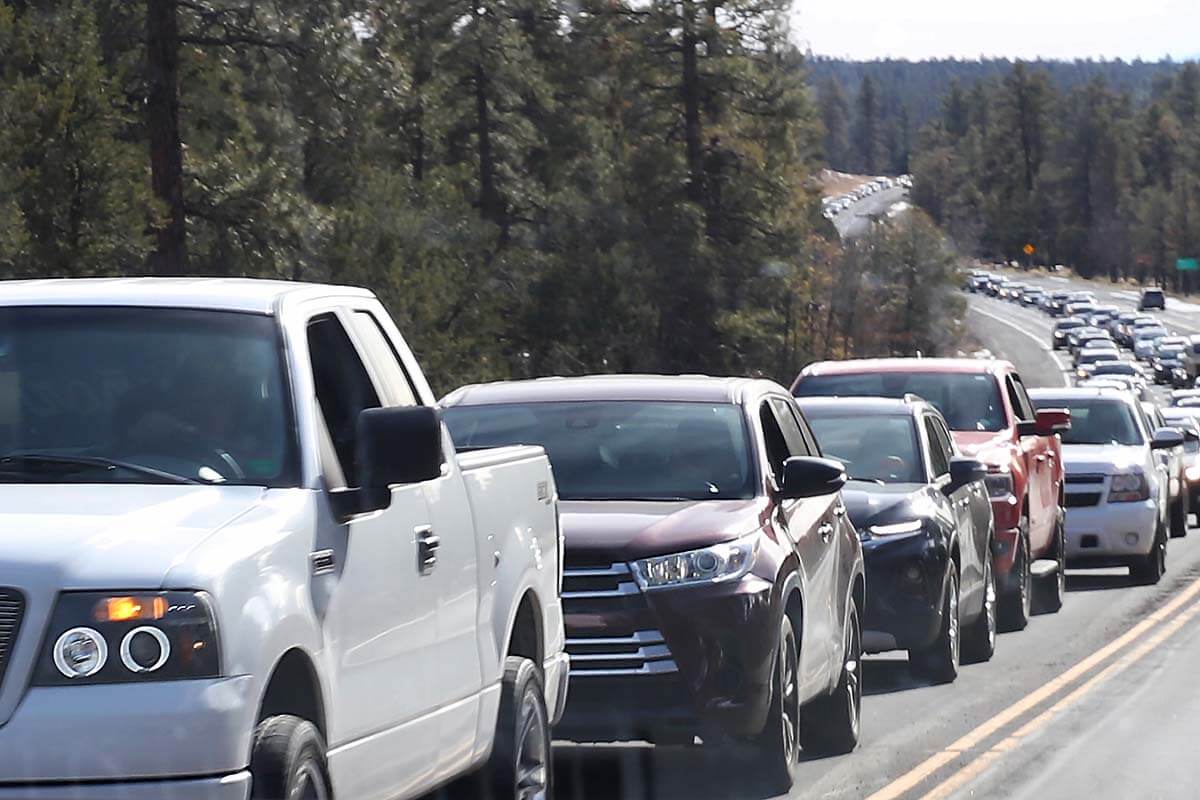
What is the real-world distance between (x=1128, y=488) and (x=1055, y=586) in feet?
9.62

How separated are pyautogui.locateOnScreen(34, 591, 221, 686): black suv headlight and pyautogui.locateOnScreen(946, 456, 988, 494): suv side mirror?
10.4 metres

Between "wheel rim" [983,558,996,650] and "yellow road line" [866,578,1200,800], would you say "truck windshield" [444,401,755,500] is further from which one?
"wheel rim" [983,558,996,650]

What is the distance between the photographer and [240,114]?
107 ft

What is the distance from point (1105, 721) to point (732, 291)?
1847 inches

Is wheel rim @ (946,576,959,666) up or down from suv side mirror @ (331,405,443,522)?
down

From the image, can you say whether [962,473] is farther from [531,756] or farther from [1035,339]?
[1035,339]

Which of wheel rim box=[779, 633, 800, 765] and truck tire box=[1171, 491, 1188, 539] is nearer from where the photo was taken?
wheel rim box=[779, 633, 800, 765]

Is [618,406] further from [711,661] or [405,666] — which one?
[405,666]

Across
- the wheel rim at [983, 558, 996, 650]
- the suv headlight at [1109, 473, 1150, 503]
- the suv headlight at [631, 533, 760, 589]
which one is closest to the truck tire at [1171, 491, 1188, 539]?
the suv headlight at [1109, 473, 1150, 503]

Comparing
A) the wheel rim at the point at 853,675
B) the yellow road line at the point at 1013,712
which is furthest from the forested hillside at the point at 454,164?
the wheel rim at the point at 853,675

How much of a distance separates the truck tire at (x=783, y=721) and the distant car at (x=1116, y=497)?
12.8 metres

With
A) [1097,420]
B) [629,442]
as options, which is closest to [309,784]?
[629,442]

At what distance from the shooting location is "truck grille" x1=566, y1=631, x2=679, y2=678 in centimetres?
949

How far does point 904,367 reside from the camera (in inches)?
734
